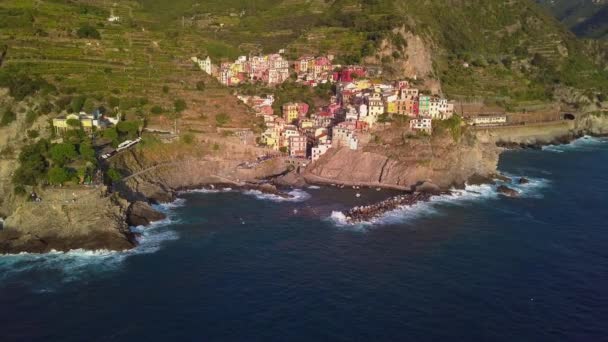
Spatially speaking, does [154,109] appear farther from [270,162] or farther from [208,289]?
[208,289]

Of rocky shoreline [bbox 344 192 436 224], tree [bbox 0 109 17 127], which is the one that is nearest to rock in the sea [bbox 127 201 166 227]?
tree [bbox 0 109 17 127]

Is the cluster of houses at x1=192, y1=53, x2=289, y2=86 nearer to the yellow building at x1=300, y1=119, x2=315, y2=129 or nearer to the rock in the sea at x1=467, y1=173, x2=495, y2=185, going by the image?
the yellow building at x1=300, y1=119, x2=315, y2=129

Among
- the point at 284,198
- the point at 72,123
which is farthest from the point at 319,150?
the point at 72,123

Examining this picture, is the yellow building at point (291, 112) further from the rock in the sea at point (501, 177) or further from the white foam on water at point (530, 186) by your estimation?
the white foam on water at point (530, 186)

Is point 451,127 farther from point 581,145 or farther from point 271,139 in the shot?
point 581,145

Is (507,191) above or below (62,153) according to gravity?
below

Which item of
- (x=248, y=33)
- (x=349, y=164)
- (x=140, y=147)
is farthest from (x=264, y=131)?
(x=248, y=33)

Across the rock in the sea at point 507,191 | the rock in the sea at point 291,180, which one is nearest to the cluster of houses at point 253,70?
the rock in the sea at point 291,180
